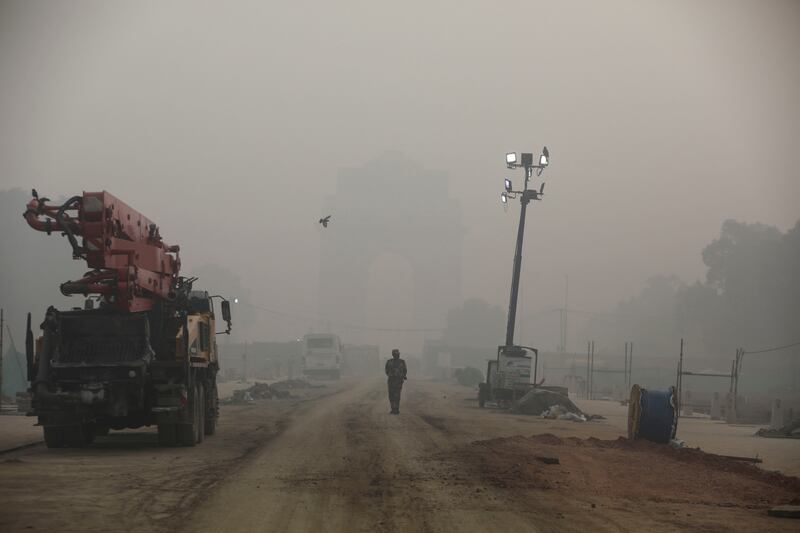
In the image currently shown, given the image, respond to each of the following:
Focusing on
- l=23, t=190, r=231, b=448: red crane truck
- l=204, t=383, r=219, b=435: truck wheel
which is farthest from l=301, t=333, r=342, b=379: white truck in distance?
l=23, t=190, r=231, b=448: red crane truck

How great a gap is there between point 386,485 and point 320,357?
224 feet

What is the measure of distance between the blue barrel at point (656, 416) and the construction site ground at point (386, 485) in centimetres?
Result: 80

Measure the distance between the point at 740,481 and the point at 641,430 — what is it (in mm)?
6186

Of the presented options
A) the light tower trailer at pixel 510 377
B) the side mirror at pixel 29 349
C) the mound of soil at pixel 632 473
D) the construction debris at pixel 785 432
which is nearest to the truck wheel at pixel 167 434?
the side mirror at pixel 29 349

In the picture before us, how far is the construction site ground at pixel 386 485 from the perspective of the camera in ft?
34.1

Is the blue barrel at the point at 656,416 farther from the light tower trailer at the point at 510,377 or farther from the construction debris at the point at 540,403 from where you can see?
the light tower trailer at the point at 510,377

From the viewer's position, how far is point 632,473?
1542cm

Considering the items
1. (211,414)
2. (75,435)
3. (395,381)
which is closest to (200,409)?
(211,414)

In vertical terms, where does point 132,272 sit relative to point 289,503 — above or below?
above

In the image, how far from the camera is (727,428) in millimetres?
30609

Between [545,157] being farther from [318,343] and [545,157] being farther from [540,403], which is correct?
[318,343]

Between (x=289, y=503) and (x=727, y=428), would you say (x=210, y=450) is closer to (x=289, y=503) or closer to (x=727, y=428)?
(x=289, y=503)

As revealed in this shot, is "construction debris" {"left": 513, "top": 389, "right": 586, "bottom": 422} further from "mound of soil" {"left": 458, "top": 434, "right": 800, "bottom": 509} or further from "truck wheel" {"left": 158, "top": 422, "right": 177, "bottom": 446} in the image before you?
"truck wheel" {"left": 158, "top": 422, "right": 177, "bottom": 446}

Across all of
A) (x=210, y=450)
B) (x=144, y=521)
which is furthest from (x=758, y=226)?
(x=144, y=521)
